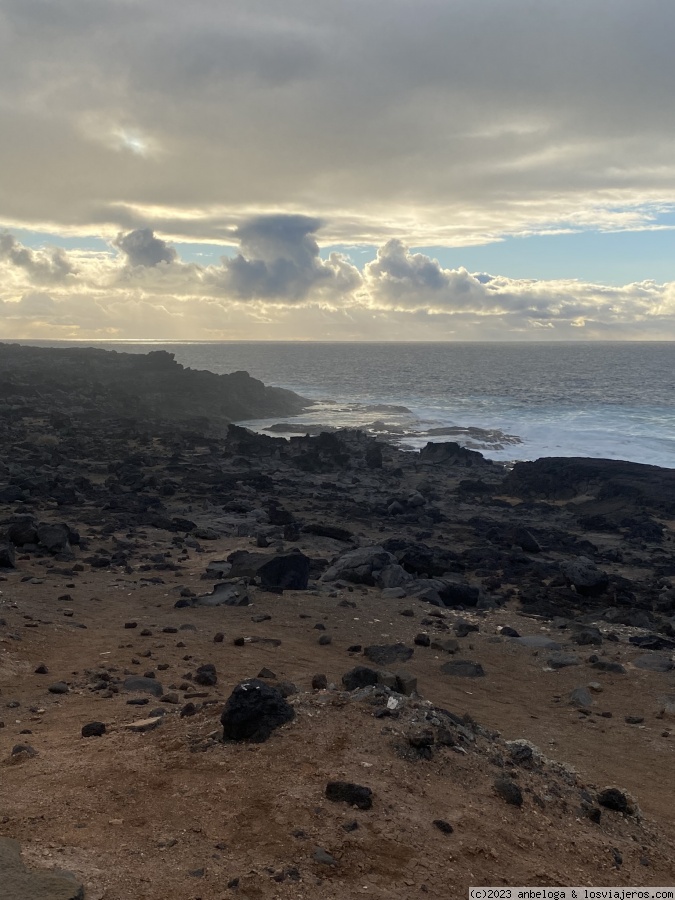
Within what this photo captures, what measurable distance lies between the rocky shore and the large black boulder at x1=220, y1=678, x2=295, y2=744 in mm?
20

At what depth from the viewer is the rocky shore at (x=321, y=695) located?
226 inches

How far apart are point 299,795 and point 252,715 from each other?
105cm

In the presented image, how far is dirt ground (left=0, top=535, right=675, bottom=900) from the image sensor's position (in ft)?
18.0

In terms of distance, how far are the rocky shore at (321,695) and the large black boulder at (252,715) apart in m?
0.02

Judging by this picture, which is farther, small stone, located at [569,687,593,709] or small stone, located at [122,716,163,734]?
small stone, located at [569,687,593,709]

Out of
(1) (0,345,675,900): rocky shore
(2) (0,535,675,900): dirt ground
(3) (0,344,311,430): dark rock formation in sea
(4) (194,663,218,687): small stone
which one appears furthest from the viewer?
(3) (0,344,311,430): dark rock formation in sea

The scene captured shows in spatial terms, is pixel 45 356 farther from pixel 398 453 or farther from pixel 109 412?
pixel 398 453

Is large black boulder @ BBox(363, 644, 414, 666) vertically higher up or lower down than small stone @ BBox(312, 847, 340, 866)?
lower down

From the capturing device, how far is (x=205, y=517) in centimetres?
2433

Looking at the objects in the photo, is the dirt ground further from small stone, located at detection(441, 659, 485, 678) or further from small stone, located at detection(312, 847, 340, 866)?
small stone, located at detection(441, 659, 485, 678)

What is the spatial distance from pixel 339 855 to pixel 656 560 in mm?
19600

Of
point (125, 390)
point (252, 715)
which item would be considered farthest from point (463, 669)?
point (125, 390)

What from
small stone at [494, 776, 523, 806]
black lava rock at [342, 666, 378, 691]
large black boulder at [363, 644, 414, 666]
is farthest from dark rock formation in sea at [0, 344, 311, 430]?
small stone at [494, 776, 523, 806]

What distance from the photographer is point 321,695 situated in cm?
795
